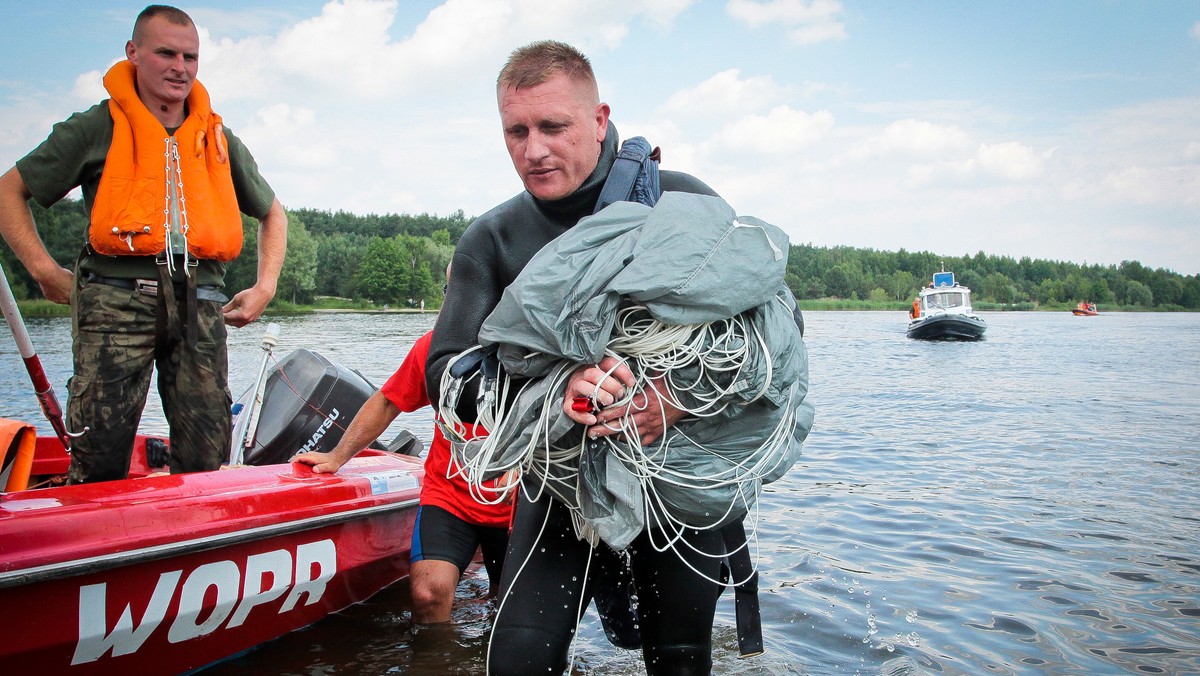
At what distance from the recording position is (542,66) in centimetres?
247

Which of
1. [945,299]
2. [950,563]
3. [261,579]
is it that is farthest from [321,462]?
[945,299]

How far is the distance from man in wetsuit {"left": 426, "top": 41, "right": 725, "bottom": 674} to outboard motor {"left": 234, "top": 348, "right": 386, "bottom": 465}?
3.56 meters

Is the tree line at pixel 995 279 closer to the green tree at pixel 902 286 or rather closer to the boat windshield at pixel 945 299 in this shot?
the green tree at pixel 902 286

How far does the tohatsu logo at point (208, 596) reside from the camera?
339cm

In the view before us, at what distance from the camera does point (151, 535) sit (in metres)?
A: 3.52

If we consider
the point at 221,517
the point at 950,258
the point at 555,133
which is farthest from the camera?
the point at 950,258

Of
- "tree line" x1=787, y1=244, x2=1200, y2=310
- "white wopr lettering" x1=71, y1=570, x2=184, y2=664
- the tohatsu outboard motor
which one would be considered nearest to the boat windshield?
the tohatsu outboard motor

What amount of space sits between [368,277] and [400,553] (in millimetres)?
91846

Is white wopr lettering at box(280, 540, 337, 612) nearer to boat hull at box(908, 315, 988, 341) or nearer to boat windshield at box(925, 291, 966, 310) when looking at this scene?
boat hull at box(908, 315, 988, 341)

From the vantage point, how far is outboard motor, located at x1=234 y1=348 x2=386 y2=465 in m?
5.93

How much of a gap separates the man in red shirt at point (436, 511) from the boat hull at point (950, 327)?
38.5 meters

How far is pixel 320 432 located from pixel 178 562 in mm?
2331

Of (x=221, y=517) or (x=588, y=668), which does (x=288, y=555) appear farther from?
(x=588, y=668)

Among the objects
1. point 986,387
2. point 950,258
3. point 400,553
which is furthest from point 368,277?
point 950,258
